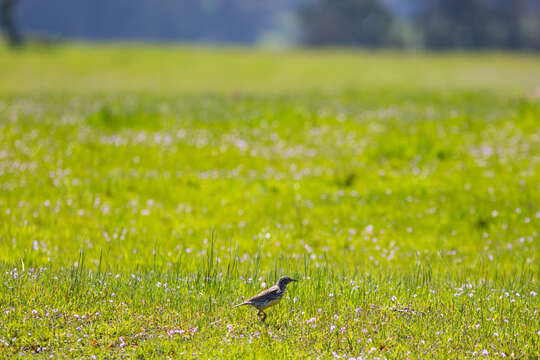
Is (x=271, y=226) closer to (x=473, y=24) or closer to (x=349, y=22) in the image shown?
(x=473, y=24)

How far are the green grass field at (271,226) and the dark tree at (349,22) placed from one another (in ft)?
288

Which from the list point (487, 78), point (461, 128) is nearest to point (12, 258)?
point (461, 128)

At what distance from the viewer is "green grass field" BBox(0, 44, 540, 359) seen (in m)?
5.46

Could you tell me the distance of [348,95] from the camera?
22.7 metres

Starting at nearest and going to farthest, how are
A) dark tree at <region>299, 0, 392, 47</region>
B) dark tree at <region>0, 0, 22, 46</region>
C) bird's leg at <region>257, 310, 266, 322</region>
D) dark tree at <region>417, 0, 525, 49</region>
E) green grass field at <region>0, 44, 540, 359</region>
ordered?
green grass field at <region>0, 44, 540, 359</region> → bird's leg at <region>257, 310, 266, 322</region> → dark tree at <region>0, 0, 22, 46</region> → dark tree at <region>417, 0, 525, 49</region> → dark tree at <region>299, 0, 392, 47</region>

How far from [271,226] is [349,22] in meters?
103

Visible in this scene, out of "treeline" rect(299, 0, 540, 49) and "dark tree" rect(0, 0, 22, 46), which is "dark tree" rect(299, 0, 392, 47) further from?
"dark tree" rect(0, 0, 22, 46)

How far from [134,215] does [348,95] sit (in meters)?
15.2

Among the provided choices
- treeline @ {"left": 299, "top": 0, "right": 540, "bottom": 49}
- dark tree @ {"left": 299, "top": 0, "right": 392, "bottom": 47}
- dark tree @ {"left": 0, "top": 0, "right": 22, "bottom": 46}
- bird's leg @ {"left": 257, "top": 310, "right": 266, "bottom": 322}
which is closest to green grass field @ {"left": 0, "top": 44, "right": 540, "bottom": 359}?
bird's leg @ {"left": 257, "top": 310, "right": 266, "bottom": 322}

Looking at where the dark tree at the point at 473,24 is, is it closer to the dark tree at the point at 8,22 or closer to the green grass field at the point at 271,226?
the dark tree at the point at 8,22

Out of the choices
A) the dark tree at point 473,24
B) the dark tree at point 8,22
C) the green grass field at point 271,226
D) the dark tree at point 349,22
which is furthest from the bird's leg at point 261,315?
the dark tree at point 349,22

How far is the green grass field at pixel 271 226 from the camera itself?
5.46 m

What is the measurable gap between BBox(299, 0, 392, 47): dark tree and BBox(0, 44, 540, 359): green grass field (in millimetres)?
87840

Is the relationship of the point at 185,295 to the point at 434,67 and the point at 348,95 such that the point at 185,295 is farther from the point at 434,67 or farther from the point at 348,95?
the point at 434,67
